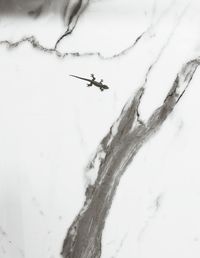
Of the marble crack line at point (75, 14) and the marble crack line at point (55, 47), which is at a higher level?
the marble crack line at point (75, 14)

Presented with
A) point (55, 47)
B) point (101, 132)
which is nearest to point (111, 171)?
point (101, 132)

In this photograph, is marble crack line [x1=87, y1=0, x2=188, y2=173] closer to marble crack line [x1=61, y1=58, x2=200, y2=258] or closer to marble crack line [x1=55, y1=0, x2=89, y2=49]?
marble crack line [x1=61, y1=58, x2=200, y2=258]

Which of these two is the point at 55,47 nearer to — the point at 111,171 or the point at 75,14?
the point at 75,14

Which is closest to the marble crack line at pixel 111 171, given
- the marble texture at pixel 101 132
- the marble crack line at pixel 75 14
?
the marble texture at pixel 101 132

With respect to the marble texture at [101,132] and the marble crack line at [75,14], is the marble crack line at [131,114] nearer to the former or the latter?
the marble texture at [101,132]

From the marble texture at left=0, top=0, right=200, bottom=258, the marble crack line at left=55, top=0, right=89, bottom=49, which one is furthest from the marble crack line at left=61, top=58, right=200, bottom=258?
the marble crack line at left=55, top=0, right=89, bottom=49

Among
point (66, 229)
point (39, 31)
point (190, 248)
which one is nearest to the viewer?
point (190, 248)

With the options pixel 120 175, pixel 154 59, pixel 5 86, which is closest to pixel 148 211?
pixel 120 175

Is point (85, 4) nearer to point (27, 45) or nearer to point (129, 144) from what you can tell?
point (27, 45)
